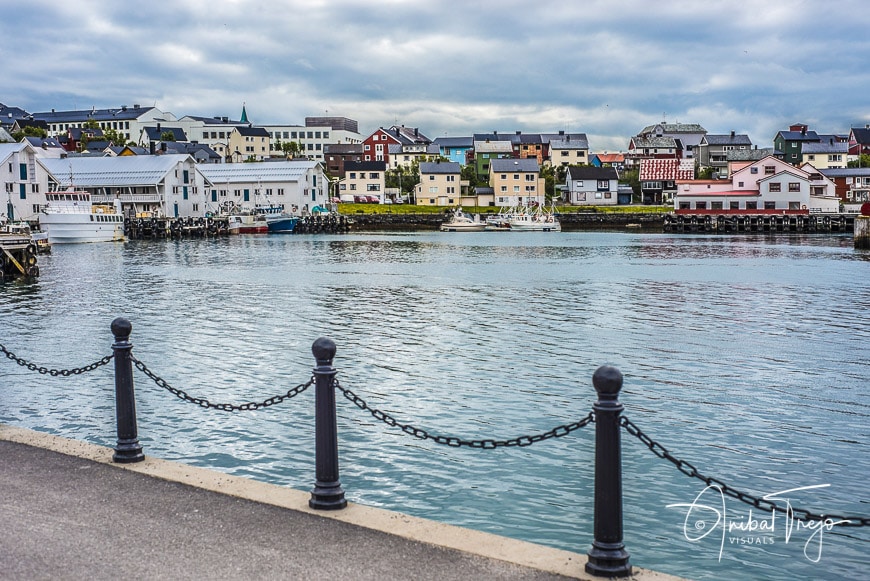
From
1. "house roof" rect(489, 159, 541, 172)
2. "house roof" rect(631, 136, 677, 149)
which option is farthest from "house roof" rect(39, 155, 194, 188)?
"house roof" rect(631, 136, 677, 149)

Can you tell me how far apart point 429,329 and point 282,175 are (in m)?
99.3

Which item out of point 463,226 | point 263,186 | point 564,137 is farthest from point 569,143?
point 263,186

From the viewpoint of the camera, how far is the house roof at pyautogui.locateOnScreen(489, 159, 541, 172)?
14700 cm

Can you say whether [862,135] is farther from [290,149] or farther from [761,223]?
[290,149]

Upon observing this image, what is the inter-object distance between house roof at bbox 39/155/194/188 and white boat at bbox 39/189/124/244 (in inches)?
534

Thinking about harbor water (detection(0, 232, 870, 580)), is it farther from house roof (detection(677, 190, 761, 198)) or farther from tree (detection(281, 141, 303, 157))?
Result: tree (detection(281, 141, 303, 157))

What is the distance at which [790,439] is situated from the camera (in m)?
13.8

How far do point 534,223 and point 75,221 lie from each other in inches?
2271

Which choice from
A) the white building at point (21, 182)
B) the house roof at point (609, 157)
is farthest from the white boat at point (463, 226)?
the house roof at point (609, 157)

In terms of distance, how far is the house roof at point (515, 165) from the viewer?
5787 inches

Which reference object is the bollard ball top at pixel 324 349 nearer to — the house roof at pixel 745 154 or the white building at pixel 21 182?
the white building at pixel 21 182

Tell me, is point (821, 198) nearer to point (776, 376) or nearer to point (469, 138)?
point (469, 138)

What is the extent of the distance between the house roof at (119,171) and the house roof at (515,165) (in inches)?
2240

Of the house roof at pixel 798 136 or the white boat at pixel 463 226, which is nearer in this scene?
the white boat at pixel 463 226
